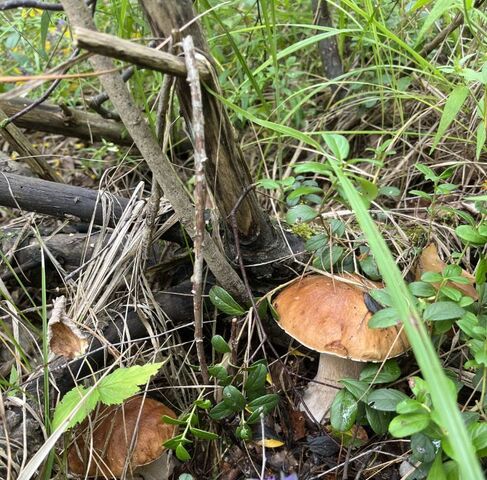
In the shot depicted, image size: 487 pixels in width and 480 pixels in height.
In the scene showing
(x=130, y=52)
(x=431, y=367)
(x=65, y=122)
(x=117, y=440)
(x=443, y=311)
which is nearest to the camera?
(x=431, y=367)

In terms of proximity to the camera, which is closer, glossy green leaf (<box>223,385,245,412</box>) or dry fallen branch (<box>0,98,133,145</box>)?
glossy green leaf (<box>223,385,245,412</box>)

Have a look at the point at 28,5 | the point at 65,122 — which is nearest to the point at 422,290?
the point at 28,5

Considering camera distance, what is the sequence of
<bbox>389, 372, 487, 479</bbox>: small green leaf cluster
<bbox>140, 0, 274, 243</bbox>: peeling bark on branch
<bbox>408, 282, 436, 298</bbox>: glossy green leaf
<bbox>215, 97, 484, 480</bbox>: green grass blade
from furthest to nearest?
1. <bbox>408, 282, 436, 298</bbox>: glossy green leaf
2. <bbox>140, 0, 274, 243</bbox>: peeling bark on branch
3. <bbox>389, 372, 487, 479</bbox>: small green leaf cluster
4. <bbox>215, 97, 484, 480</bbox>: green grass blade

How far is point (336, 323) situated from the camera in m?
1.38

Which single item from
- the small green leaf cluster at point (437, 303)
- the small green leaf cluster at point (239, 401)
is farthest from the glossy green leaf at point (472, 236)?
the small green leaf cluster at point (239, 401)

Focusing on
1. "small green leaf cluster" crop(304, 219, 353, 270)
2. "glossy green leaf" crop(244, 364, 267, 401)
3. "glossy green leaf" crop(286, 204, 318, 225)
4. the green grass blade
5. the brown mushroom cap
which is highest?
the green grass blade

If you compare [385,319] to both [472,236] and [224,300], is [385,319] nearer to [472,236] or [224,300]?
[472,236]

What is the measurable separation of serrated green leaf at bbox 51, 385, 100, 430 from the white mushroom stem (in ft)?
2.14

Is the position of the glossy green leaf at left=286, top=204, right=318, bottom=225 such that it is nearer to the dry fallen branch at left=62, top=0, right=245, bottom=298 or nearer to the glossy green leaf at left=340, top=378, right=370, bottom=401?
the dry fallen branch at left=62, top=0, right=245, bottom=298

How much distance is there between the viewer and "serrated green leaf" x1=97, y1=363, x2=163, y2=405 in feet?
4.10

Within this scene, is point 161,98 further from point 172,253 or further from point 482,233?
point 482,233

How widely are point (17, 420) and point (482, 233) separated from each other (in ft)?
4.49

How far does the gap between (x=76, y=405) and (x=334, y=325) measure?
28.5 inches

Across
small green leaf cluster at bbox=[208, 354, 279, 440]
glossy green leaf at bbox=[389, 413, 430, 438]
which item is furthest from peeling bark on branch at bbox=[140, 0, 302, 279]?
glossy green leaf at bbox=[389, 413, 430, 438]
